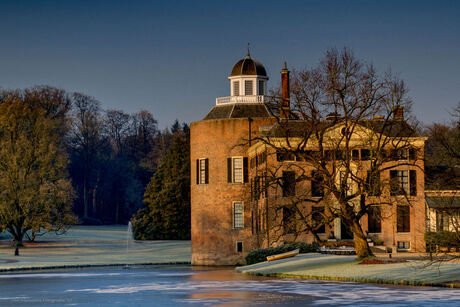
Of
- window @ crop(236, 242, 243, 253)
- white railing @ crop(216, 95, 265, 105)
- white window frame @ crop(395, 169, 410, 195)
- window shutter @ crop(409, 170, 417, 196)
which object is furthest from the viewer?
white railing @ crop(216, 95, 265, 105)

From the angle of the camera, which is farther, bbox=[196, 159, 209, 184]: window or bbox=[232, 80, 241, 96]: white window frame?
bbox=[232, 80, 241, 96]: white window frame

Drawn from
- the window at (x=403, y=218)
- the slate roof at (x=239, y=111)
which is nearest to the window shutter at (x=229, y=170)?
the slate roof at (x=239, y=111)

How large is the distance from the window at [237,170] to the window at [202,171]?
5.84 ft

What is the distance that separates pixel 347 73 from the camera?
38906 millimetres

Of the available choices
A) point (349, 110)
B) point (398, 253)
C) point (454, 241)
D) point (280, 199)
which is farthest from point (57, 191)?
point (454, 241)

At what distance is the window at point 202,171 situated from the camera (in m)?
58.7

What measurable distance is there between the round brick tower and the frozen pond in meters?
19.9

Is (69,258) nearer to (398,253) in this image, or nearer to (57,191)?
(57,191)

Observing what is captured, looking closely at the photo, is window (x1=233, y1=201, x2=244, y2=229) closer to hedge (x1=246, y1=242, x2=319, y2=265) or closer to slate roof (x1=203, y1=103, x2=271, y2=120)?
slate roof (x1=203, y1=103, x2=271, y2=120)

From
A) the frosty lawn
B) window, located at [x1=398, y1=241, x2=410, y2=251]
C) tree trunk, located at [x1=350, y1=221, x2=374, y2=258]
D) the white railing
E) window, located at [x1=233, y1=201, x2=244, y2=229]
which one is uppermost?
the white railing

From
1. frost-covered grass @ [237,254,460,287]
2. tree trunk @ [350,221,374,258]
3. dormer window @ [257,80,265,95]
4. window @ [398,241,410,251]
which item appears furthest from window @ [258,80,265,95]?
tree trunk @ [350,221,374,258]

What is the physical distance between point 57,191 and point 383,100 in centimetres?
3664

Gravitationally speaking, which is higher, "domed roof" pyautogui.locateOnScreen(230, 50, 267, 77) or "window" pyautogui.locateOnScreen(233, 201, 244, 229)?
"domed roof" pyautogui.locateOnScreen(230, 50, 267, 77)

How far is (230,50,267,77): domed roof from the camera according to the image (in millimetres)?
60656
